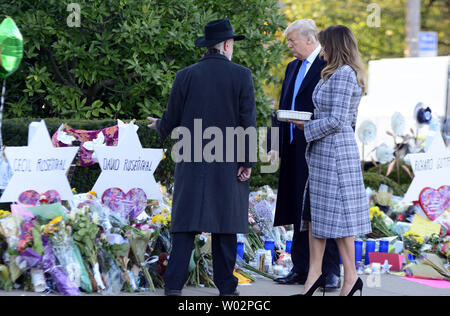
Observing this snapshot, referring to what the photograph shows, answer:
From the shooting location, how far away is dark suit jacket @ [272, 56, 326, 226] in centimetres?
554

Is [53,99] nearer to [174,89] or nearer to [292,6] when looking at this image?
[174,89]

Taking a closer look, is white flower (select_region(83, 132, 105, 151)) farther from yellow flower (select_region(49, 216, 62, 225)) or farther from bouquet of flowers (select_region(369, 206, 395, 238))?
bouquet of flowers (select_region(369, 206, 395, 238))

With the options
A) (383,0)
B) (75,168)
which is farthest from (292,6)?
(75,168)

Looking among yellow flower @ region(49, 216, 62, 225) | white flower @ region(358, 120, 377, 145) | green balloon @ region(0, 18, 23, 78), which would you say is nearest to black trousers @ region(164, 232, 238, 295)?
yellow flower @ region(49, 216, 62, 225)

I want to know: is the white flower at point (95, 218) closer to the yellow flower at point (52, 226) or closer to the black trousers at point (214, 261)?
the yellow flower at point (52, 226)

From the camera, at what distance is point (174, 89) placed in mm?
4961

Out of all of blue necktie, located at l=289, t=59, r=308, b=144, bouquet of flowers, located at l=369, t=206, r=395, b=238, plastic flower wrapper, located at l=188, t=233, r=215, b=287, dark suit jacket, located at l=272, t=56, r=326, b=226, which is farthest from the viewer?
bouquet of flowers, located at l=369, t=206, r=395, b=238

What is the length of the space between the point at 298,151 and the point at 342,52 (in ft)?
3.08

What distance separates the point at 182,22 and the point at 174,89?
7.20 ft

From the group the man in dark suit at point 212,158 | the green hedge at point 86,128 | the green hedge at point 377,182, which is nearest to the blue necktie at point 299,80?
the man in dark suit at point 212,158

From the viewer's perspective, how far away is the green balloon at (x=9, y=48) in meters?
5.02

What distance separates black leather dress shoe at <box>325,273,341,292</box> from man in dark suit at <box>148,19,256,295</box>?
0.85 meters

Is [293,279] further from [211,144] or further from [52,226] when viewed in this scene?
[52,226]

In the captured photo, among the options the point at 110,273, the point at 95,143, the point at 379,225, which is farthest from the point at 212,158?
the point at 379,225
